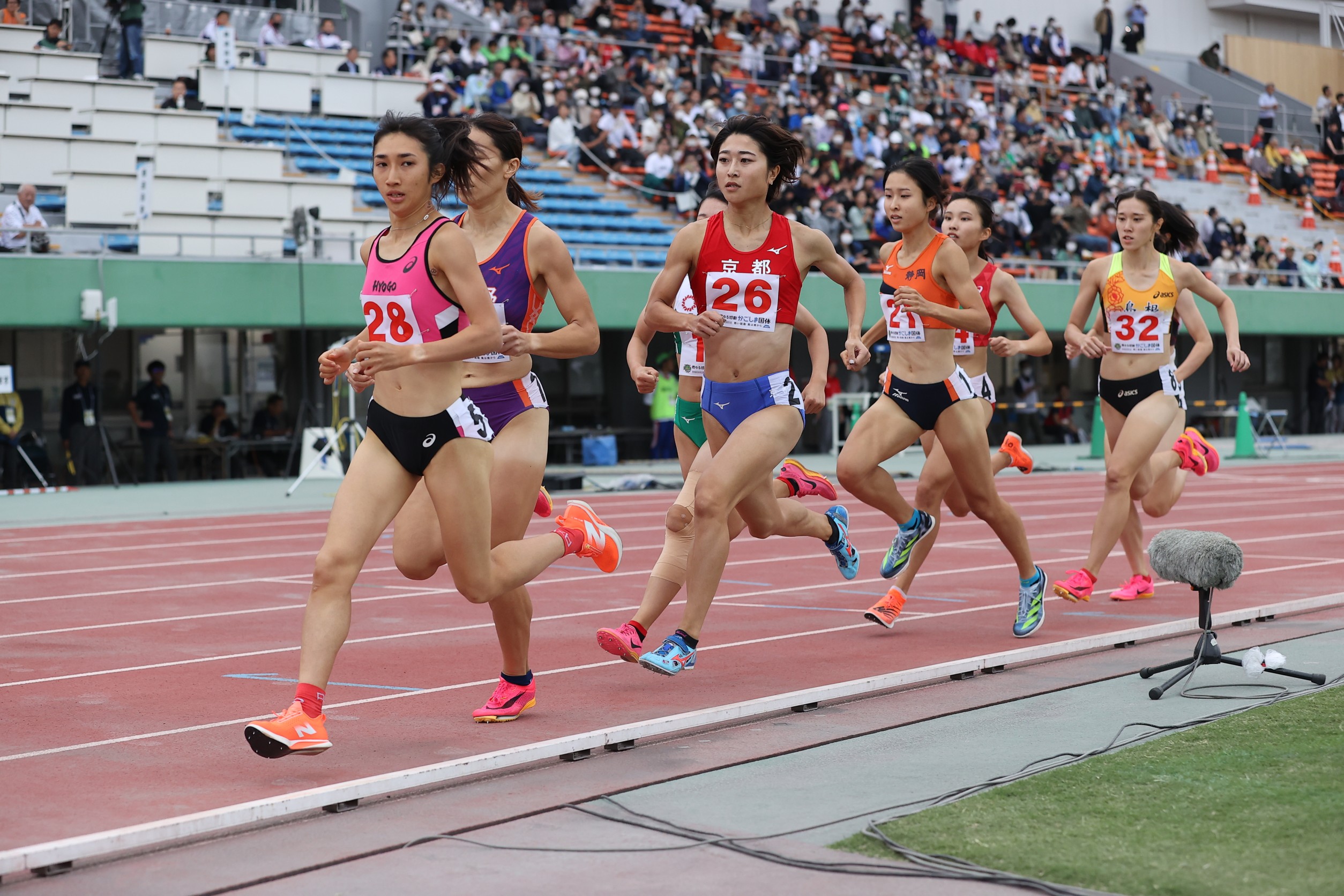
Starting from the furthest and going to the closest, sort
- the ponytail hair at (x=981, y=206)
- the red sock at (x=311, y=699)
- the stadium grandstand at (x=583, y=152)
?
the stadium grandstand at (x=583, y=152)
the ponytail hair at (x=981, y=206)
the red sock at (x=311, y=699)

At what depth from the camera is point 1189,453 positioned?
10.2m

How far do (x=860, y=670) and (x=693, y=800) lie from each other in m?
2.64

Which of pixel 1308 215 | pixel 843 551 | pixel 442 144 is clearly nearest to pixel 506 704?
pixel 442 144

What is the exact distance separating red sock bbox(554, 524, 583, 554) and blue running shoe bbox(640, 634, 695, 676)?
545mm

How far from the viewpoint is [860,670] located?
757cm

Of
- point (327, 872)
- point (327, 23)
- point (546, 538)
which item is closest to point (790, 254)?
point (546, 538)

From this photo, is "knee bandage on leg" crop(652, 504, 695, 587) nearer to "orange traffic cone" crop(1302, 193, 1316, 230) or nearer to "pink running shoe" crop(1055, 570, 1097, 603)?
"pink running shoe" crop(1055, 570, 1097, 603)

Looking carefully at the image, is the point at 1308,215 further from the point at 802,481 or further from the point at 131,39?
the point at 802,481

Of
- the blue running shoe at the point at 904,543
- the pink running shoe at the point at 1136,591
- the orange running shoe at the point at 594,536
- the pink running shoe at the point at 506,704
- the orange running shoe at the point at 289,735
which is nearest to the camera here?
the orange running shoe at the point at 289,735

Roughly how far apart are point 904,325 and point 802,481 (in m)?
1.01

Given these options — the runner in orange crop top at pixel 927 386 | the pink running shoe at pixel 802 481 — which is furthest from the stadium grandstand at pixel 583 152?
the runner in orange crop top at pixel 927 386

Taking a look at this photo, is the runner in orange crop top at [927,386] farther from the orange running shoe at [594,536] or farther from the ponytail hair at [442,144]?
the ponytail hair at [442,144]

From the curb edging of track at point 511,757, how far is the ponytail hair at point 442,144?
2.14 metres

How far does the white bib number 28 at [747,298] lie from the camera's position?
23.4 feet
